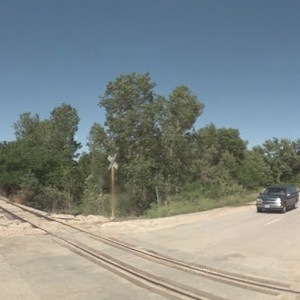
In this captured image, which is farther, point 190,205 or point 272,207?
point 190,205

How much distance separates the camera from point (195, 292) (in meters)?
9.20

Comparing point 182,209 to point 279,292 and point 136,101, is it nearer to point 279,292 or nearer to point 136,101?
point 136,101

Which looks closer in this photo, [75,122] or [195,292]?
[195,292]

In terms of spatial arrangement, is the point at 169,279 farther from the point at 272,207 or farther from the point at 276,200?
the point at 276,200

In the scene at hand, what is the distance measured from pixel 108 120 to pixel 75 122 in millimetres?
59234

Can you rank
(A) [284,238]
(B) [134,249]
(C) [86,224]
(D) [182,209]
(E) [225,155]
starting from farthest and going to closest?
(E) [225,155] → (D) [182,209] → (C) [86,224] → (A) [284,238] → (B) [134,249]

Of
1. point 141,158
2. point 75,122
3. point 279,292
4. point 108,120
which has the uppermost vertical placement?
point 75,122

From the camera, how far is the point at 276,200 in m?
30.1

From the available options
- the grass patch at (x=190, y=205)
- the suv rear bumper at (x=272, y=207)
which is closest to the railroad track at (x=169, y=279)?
the grass patch at (x=190, y=205)

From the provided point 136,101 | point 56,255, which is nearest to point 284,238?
point 56,255

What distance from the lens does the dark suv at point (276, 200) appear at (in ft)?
98.4

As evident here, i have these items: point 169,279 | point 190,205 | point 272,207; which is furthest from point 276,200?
point 169,279

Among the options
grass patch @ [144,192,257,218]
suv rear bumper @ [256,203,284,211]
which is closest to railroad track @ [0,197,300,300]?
grass patch @ [144,192,257,218]

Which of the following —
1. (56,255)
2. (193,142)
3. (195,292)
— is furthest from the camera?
(193,142)
